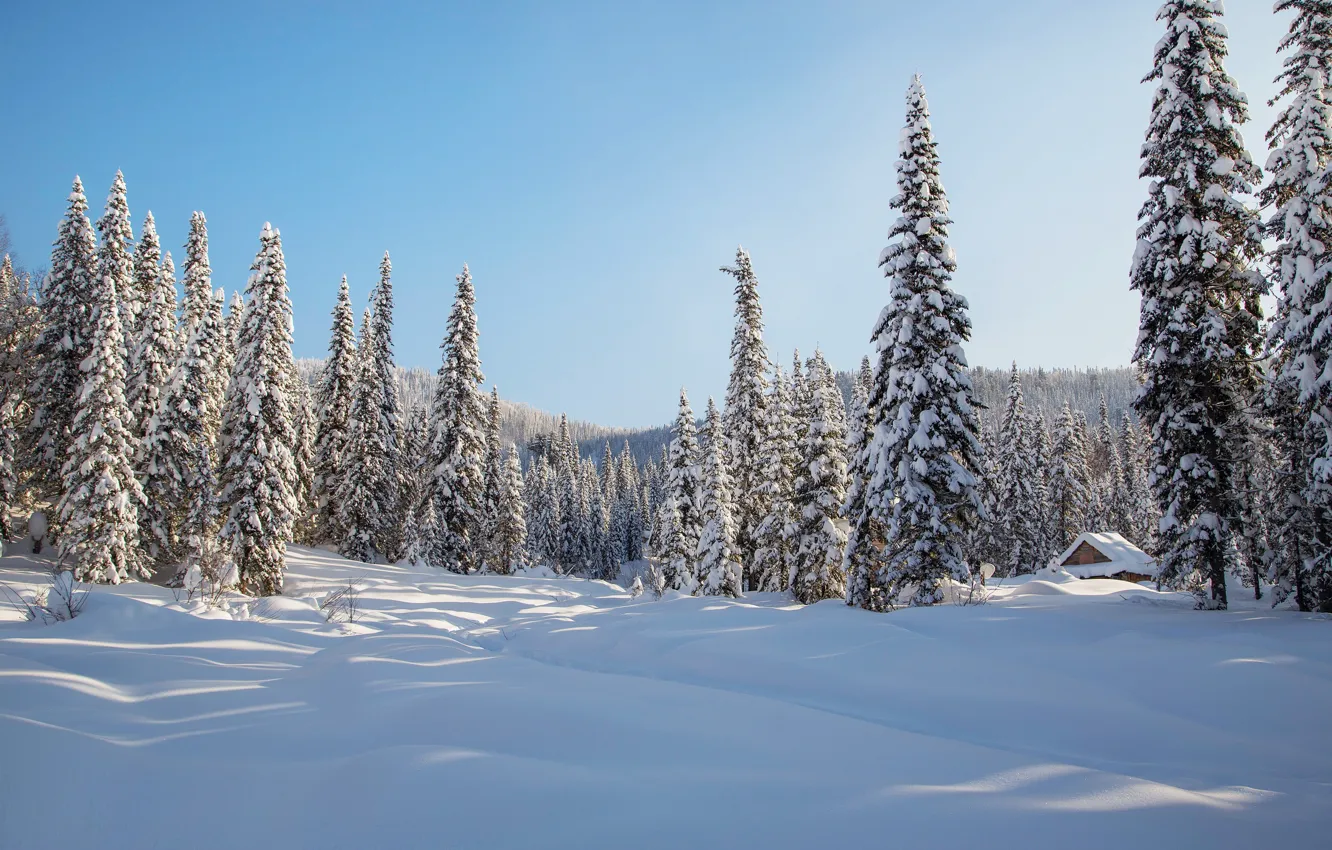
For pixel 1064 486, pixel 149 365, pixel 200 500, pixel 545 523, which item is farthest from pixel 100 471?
pixel 1064 486

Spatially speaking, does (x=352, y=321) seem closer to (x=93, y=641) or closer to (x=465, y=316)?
(x=465, y=316)

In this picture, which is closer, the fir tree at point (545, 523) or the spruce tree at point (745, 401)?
the spruce tree at point (745, 401)

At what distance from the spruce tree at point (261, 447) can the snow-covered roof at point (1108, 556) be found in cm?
4779

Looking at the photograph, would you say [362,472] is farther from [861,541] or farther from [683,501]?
[861,541]

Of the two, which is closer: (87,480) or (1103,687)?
(1103,687)

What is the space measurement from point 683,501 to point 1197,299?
1002 inches

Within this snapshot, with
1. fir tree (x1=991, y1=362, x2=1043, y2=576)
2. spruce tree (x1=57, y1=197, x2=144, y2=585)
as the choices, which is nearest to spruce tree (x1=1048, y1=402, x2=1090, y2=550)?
fir tree (x1=991, y1=362, x2=1043, y2=576)

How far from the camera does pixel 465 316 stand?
38.5 metres

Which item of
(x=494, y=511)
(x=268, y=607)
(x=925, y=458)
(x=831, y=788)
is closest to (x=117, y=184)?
(x=268, y=607)

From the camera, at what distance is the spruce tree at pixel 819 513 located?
1004 inches

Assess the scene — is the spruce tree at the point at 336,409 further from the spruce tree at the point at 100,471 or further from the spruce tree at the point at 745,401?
the spruce tree at the point at 745,401

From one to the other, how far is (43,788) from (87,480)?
26.5m

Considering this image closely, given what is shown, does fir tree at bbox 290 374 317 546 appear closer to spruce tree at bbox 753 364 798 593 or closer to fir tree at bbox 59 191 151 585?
fir tree at bbox 59 191 151 585

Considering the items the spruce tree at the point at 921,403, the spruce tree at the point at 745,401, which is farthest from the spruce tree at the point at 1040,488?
the spruce tree at the point at 921,403
